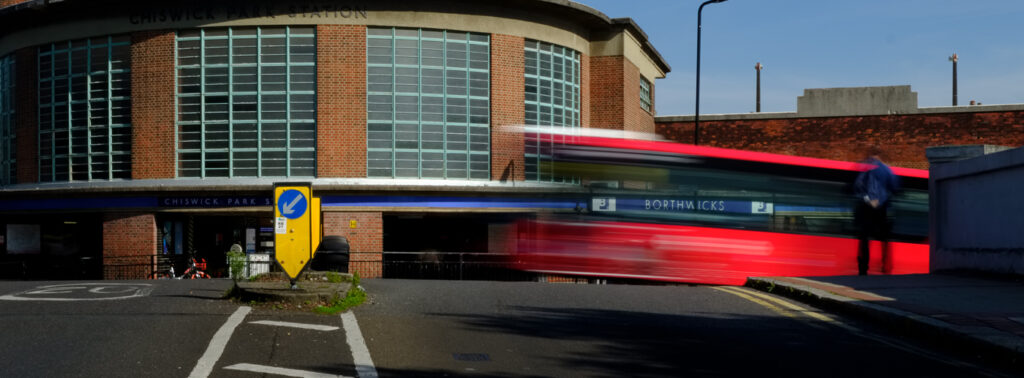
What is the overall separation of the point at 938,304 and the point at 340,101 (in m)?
21.2

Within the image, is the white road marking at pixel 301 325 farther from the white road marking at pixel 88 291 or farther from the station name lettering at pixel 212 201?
the station name lettering at pixel 212 201

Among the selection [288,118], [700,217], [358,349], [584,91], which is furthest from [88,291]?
[584,91]

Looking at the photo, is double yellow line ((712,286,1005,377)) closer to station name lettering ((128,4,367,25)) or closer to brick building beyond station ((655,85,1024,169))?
station name lettering ((128,4,367,25))

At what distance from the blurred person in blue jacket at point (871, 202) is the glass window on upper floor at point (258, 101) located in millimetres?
17671

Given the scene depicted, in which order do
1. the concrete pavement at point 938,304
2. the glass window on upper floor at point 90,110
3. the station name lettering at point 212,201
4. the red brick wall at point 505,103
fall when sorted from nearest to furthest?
1. the concrete pavement at point 938,304
2. the station name lettering at point 212,201
3. the glass window on upper floor at point 90,110
4. the red brick wall at point 505,103

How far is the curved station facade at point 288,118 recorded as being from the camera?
29.0 metres

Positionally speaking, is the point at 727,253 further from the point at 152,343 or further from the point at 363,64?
the point at 363,64

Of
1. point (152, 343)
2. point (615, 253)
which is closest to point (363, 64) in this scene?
point (615, 253)

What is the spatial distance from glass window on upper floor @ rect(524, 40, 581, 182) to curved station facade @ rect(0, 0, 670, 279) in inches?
3.7

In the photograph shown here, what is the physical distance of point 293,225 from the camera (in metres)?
13.0

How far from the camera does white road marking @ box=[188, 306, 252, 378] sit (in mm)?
7346

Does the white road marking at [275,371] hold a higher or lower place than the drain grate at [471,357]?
higher

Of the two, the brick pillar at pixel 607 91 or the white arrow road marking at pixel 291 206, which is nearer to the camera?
the white arrow road marking at pixel 291 206

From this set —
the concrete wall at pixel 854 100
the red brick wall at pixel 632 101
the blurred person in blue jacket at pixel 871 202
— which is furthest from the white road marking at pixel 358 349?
the concrete wall at pixel 854 100
